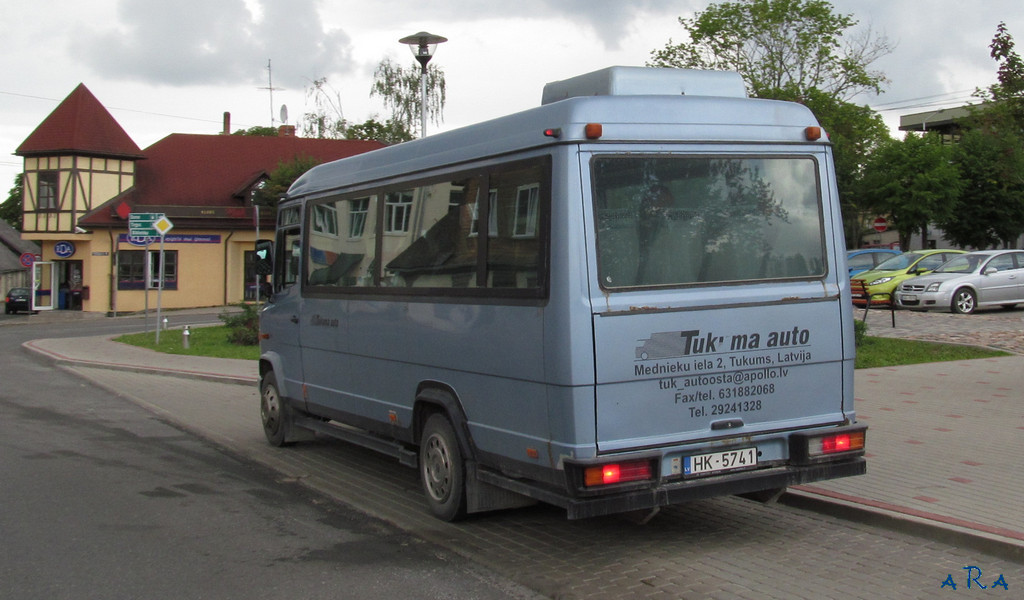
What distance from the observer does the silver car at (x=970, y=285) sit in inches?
931

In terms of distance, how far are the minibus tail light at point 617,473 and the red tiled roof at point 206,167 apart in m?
44.8

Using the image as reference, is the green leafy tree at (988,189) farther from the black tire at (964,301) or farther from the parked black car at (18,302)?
the parked black car at (18,302)

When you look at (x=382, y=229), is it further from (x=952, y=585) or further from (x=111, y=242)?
(x=111, y=242)

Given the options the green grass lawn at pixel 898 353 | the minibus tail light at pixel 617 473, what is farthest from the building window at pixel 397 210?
the green grass lawn at pixel 898 353

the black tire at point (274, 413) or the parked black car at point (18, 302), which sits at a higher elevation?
the parked black car at point (18, 302)

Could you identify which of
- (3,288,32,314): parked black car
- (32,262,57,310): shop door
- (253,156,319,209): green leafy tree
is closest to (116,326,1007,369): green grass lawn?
(253,156,319,209): green leafy tree

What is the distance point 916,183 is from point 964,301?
2285 centimetres

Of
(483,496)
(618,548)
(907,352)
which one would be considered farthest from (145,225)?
(618,548)

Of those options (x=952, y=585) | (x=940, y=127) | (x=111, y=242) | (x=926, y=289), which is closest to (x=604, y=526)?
(x=952, y=585)

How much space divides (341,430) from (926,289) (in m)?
18.4

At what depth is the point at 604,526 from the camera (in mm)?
7230

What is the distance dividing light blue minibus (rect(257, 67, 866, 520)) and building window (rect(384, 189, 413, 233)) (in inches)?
8.6

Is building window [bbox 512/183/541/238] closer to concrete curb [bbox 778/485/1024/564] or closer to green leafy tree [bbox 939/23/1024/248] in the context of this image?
concrete curb [bbox 778/485/1024/564]

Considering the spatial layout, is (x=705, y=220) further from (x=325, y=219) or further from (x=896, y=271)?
(x=896, y=271)
